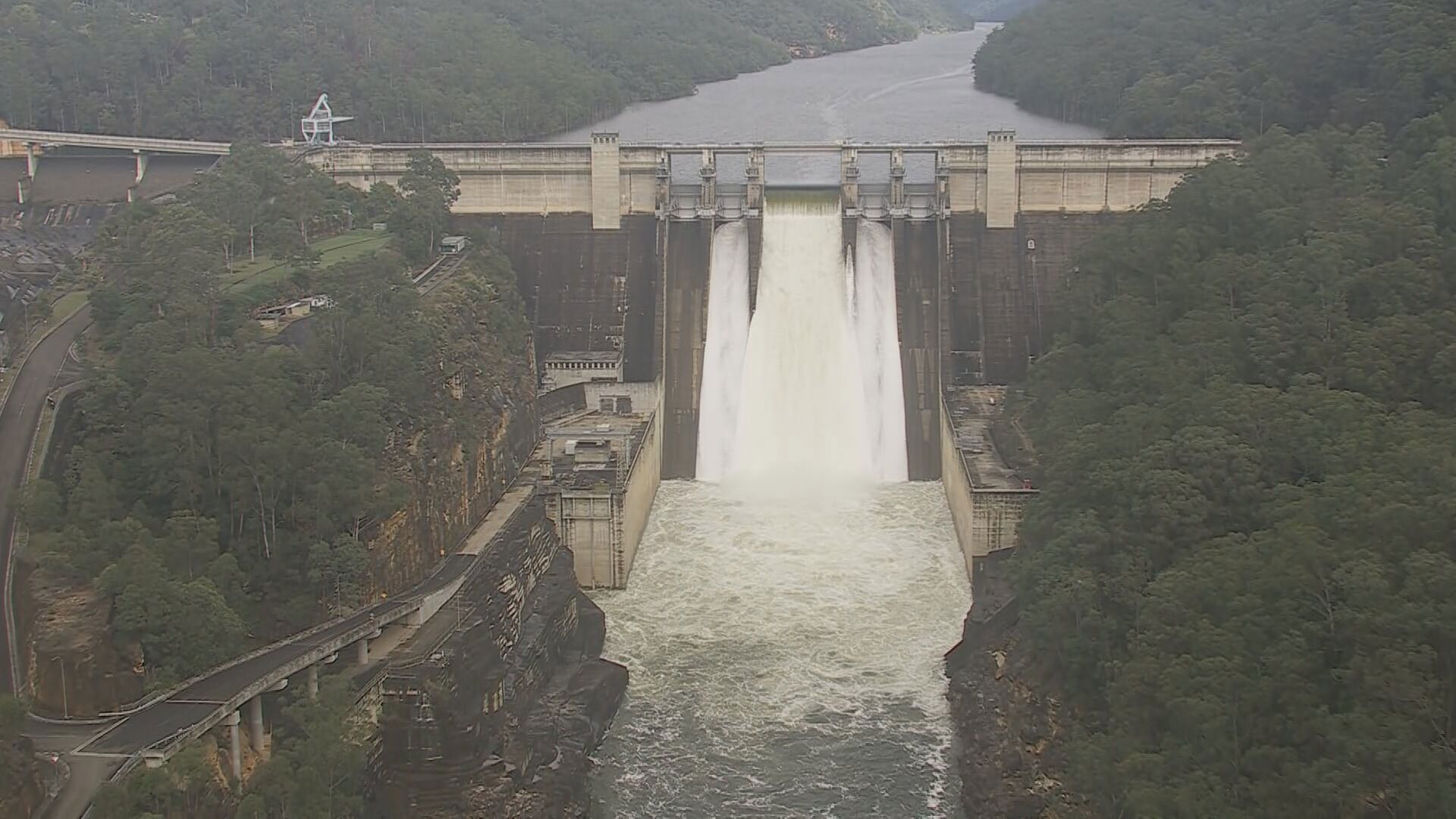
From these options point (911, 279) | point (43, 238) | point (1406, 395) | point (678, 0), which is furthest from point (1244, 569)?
point (678, 0)

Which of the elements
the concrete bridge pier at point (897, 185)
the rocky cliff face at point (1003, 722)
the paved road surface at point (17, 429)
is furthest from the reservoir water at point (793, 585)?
the paved road surface at point (17, 429)

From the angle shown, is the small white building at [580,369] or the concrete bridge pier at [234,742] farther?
the small white building at [580,369]

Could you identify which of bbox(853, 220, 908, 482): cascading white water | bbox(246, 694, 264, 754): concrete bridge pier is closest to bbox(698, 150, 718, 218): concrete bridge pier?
bbox(853, 220, 908, 482): cascading white water

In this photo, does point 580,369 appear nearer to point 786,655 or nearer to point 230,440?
point 786,655

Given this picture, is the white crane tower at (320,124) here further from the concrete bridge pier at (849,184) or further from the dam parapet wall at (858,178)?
the concrete bridge pier at (849,184)

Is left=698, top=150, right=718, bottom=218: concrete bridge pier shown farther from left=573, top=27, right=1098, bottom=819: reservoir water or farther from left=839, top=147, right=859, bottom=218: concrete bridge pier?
left=839, top=147, right=859, bottom=218: concrete bridge pier

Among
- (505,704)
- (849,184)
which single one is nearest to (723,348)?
(849,184)

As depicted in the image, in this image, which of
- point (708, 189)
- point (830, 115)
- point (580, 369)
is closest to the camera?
point (580, 369)

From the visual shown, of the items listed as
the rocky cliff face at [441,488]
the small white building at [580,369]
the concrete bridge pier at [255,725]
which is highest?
the small white building at [580,369]
